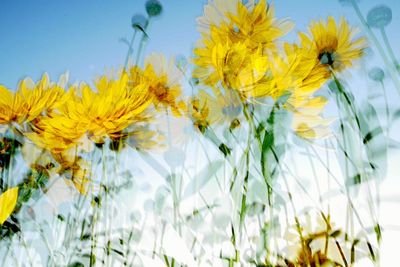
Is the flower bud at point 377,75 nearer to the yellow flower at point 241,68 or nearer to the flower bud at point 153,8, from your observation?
the yellow flower at point 241,68

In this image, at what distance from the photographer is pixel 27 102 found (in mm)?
447

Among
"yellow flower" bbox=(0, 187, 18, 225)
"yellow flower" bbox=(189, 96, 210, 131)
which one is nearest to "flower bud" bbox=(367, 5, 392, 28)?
"yellow flower" bbox=(189, 96, 210, 131)

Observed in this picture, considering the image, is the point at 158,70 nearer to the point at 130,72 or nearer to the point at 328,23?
→ the point at 130,72

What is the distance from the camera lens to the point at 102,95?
385 mm

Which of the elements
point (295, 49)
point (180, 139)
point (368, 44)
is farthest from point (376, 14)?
point (180, 139)

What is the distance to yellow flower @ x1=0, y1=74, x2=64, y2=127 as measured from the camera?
1.44ft

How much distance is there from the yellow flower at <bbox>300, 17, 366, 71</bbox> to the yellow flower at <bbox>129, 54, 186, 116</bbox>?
153mm

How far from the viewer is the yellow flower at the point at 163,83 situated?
17.8 inches

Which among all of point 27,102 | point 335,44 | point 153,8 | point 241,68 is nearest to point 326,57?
point 335,44

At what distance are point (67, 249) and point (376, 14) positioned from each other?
1.47ft

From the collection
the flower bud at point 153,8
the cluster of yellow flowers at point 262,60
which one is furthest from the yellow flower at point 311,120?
the flower bud at point 153,8

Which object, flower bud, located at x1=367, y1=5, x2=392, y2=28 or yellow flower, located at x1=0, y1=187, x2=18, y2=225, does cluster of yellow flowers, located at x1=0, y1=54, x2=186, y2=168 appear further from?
flower bud, located at x1=367, y1=5, x2=392, y2=28

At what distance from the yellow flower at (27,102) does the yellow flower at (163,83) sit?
99 mm

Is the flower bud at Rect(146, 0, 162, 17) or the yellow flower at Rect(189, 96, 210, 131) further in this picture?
the flower bud at Rect(146, 0, 162, 17)
